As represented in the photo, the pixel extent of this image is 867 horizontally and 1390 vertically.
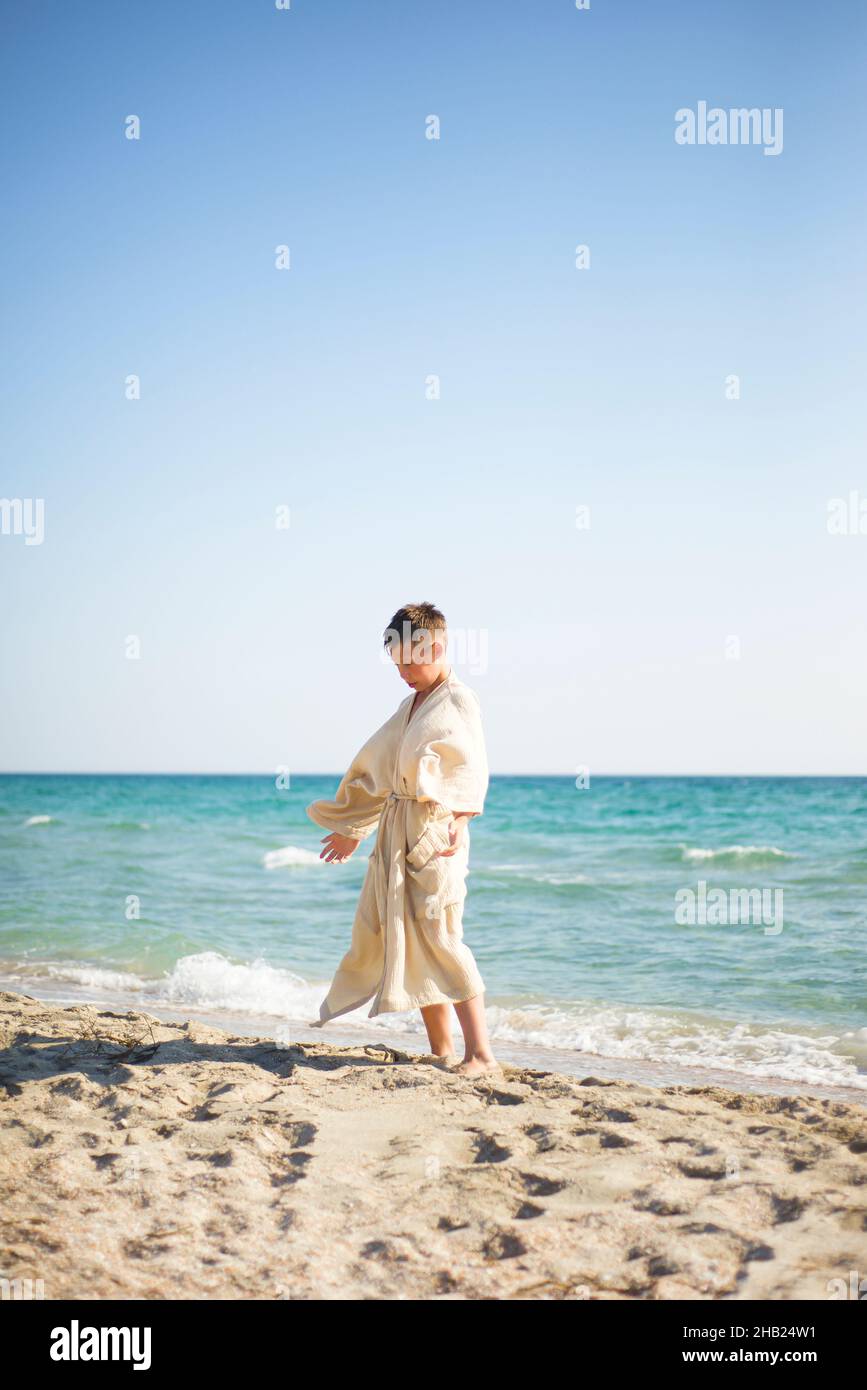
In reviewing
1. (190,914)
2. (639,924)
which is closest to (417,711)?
(639,924)

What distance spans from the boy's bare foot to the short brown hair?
1936mm

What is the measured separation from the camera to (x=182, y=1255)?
2916 millimetres

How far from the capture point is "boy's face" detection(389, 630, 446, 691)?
4723 mm

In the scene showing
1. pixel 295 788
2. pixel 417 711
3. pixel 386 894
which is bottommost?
pixel 295 788

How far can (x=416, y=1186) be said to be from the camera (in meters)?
3.31

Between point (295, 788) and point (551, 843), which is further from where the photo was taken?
point (295, 788)

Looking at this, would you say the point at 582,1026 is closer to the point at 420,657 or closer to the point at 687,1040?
the point at 687,1040

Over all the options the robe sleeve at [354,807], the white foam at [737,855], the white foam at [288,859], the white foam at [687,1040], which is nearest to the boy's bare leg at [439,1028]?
the robe sleeve at [354,807]

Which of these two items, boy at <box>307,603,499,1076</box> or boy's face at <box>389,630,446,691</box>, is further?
boy's face at <box>389,630,446,691</box>

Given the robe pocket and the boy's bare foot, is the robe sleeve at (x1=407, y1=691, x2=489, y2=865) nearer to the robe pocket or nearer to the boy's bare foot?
the robe pocket

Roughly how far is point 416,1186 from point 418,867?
1581 millimetres

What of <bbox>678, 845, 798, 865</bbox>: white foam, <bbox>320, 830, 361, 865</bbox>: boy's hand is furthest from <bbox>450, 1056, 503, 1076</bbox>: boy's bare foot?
<bbox>678, 845, 798, 865</bbox>: white foam
